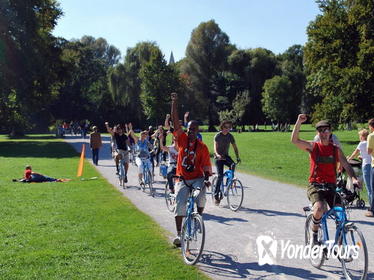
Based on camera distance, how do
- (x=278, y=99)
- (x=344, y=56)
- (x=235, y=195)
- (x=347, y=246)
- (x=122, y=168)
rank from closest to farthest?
(x=347, y=246)
(x=235, y=195)
(x=122, y=168)
(x=344, y=56)
(x=278, y=99)

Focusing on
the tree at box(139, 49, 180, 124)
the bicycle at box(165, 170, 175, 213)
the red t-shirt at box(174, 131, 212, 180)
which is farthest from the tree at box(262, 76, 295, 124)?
the red t-shirt at box(174, 131, 212, 180)

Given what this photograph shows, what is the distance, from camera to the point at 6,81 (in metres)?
39.4

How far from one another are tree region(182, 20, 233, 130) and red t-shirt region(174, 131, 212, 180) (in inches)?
2523

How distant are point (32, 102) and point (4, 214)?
108ft

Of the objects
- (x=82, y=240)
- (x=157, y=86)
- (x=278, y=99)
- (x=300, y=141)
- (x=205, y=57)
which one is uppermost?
(x=205, y=57)

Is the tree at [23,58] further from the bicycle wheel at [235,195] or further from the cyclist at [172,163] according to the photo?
the bicycle wheel at [235,195]

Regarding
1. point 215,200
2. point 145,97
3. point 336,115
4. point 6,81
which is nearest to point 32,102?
point 6,81

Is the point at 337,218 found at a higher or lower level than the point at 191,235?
higher

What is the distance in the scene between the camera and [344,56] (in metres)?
33.5

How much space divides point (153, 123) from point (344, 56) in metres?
32.2

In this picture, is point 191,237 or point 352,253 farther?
point 191,237

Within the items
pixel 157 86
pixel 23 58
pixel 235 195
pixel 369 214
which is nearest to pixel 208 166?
pixel 235 195

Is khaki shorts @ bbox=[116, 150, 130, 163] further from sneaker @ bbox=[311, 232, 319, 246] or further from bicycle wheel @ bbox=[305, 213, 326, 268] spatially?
sneaker @ bbox=[311, 232, 319, 246]

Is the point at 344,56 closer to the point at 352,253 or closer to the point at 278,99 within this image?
the point at 352,253
